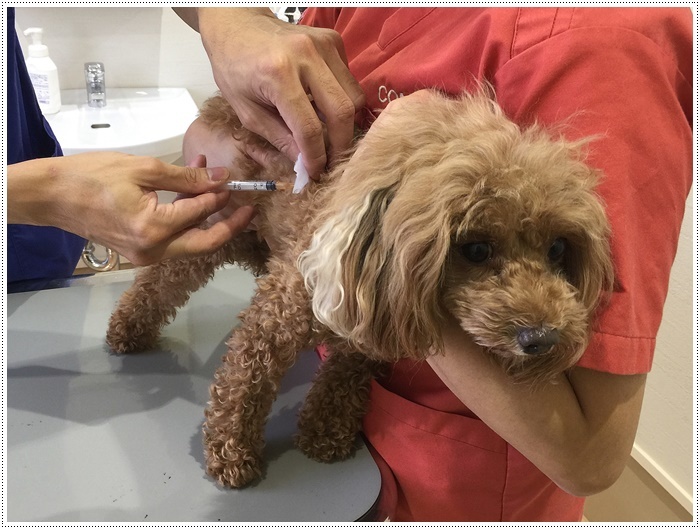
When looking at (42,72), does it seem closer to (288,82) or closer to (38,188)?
(38,188)

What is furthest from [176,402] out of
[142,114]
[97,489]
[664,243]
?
[142,114]

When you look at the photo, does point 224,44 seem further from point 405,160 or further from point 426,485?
point 426,485

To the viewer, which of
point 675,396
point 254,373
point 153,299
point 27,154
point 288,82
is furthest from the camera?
point 675,396

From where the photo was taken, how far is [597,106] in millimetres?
682

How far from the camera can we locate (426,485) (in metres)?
0.95

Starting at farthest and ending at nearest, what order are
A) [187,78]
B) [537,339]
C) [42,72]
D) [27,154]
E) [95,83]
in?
[187,78]
[95,83]
[42,72]
[27,154]
[537,339]

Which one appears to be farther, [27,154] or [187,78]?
[187,78]

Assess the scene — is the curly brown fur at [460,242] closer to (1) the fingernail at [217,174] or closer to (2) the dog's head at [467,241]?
(2) the dog's head at [467,241]

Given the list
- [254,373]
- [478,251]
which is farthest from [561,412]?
[254,373]

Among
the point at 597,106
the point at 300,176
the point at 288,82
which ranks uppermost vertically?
the point at 597,106

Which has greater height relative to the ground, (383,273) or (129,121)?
(383,273)

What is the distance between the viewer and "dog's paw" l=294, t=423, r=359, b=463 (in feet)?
3.21

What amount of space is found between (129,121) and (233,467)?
1585mm

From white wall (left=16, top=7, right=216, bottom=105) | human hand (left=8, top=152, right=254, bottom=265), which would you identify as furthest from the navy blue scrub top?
white wall (left=16, top=7, right=216, bottom=105)
